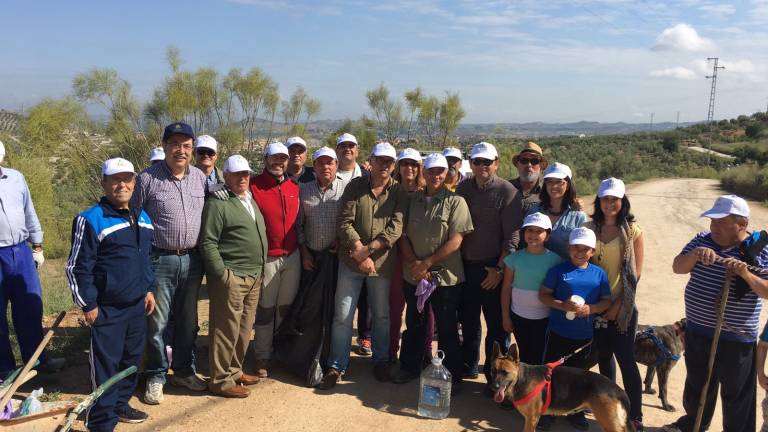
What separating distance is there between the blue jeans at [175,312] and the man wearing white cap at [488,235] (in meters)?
2.39

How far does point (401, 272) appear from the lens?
16.5 ft

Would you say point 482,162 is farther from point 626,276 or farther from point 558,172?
point 626,276

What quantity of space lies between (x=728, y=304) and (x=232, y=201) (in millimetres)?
3792

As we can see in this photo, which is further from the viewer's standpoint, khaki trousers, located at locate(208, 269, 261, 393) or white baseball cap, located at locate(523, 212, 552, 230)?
khaki trousers, located at locate(208, 269, 261, 393)

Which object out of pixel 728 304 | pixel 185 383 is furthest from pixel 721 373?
pixel 185 383

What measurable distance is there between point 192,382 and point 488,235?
2.93m

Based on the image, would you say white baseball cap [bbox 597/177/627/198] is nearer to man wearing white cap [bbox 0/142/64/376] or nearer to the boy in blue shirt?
the boy in blue shirt

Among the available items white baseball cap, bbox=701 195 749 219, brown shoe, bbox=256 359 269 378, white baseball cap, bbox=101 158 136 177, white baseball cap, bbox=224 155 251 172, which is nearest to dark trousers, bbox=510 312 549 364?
white baseball cap, bbox=701 195 749 219

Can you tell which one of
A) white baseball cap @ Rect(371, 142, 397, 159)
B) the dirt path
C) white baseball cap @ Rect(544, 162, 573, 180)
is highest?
white baseball cap @ Rect(371, 142, 397, 159)

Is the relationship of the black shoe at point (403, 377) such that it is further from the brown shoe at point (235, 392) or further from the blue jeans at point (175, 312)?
the blue jeans at point (175, 312)

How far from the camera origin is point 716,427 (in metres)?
4.42

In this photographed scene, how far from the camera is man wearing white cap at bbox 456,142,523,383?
15.4 ft

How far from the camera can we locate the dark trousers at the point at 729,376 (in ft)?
12.3

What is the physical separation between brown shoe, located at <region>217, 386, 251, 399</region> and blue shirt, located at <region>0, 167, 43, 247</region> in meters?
2.19
